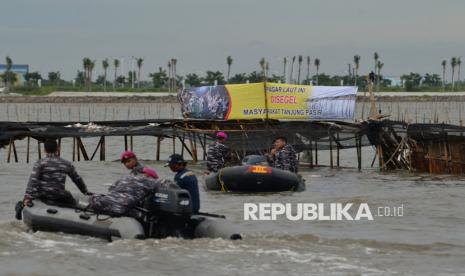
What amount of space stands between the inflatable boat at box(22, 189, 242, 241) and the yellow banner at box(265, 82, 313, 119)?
20.1 metres

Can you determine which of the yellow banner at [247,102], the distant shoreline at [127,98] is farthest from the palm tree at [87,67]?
the yellow banner at [247,102]

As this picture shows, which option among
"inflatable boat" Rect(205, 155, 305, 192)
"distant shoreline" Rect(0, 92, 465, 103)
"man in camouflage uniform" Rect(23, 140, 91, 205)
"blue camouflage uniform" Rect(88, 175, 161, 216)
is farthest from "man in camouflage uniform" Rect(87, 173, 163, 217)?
"distant shoreline" Rect(0, 92, 465, 103)

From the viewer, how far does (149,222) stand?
1652 cm

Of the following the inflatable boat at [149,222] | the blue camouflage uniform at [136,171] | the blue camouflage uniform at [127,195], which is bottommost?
the inflatable boat at [149,222]

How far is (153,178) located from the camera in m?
16.5

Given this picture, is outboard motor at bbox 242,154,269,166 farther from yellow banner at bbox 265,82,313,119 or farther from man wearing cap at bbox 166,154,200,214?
yellow banner at bbox 265,82,313,119

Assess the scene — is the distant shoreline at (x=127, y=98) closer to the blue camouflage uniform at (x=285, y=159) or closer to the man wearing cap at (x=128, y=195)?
the blue camouflage uniform at (x=285, y=159)

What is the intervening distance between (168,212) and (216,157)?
1035 cm

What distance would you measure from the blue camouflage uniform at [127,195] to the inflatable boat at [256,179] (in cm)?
907

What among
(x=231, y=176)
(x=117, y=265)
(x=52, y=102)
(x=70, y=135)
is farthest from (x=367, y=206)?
(x=52, y=102)

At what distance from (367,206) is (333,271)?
8.49m

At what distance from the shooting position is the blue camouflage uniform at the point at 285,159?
85.5 ft

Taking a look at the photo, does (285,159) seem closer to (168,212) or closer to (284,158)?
(284,158)

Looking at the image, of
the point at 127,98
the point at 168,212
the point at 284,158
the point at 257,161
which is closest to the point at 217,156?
the point at 257,161
